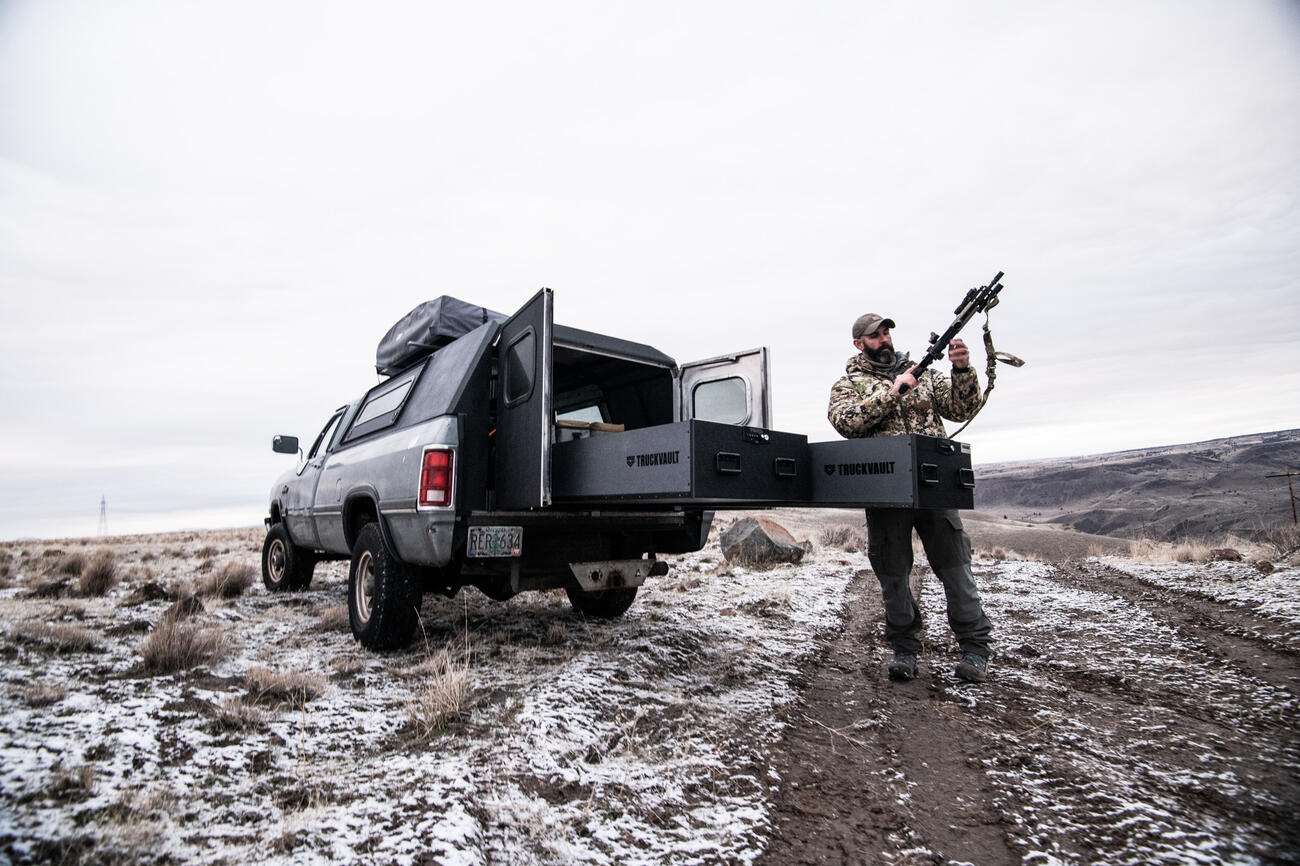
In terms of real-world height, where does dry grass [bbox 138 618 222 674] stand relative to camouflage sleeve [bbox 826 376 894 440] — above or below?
below

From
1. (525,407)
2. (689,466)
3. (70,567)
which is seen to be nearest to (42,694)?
(525,407)

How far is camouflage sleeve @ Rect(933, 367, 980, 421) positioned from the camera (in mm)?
3979

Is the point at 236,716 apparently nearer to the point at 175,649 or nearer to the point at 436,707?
the point at 436,707

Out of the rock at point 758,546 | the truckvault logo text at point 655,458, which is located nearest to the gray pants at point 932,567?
the truckvault logo text at point 655,458

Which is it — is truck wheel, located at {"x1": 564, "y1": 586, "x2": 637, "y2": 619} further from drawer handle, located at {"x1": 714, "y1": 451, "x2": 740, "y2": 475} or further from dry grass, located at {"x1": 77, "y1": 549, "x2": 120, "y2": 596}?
dry grass, located at {"x1": 77, "y1": 549, "x2": 120, "y2": 596}

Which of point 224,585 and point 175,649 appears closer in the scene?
point 175,649

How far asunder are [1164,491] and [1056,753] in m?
64.7

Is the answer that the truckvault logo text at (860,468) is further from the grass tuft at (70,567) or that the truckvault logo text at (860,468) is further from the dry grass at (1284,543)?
the grass tuft at (70,567)

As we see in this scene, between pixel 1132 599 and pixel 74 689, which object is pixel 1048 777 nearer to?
pixel 74 689

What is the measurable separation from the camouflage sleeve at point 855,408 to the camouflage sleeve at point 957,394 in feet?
1.68

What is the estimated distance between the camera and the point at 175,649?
3.79m

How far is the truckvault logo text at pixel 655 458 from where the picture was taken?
115 inches

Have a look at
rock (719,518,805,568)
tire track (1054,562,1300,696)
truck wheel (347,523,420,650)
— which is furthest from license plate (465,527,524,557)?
rock (719,518,805,568)

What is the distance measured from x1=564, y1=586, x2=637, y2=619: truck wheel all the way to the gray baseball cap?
115 inches
